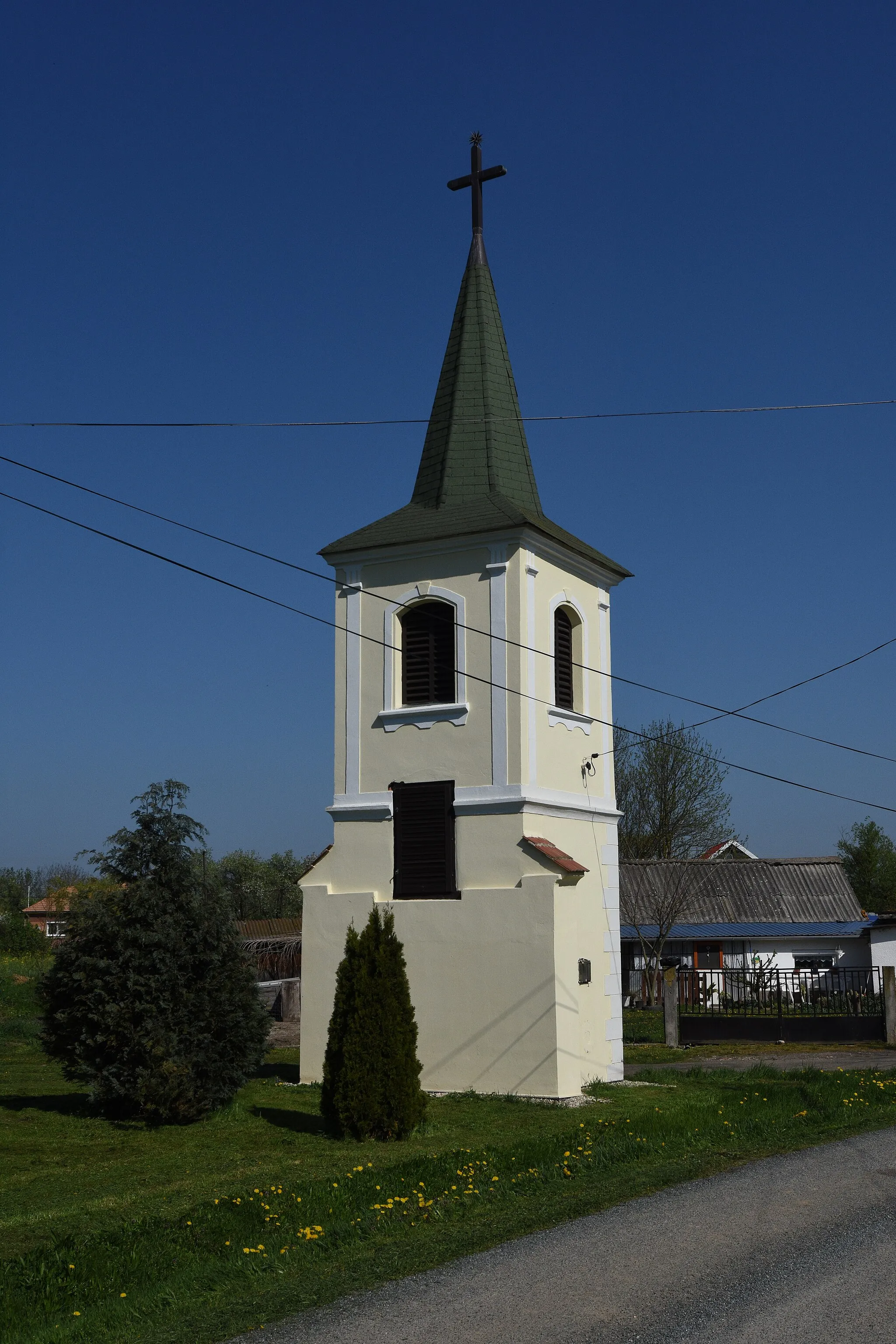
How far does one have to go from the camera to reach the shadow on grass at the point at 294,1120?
Answer: 44.4ft

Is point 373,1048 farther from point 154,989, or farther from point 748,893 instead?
point 748,893

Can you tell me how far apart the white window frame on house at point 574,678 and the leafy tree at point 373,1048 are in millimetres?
5346

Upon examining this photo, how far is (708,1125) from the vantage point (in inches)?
505

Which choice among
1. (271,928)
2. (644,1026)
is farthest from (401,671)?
(271,928)

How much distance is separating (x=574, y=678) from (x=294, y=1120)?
7.77 meters

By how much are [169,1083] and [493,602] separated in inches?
307

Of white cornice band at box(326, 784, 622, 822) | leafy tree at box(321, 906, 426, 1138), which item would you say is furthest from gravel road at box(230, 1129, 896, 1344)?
white cornice band at box(326, 784, 622, 822)

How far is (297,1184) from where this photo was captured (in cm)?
1021

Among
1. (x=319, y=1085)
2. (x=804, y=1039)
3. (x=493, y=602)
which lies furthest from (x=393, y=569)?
(x=804, y=1039)

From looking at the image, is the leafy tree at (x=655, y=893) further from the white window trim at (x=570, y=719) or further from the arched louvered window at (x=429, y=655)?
the arched louvered window at (x=429, y=655)

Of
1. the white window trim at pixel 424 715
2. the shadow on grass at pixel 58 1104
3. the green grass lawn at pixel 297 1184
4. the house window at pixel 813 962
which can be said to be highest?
the white window trim at pixel 424 715

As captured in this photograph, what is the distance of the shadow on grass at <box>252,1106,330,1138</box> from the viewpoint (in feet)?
44.4

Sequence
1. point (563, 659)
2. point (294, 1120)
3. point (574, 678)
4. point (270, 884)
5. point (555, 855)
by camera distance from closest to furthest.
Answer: point (294, 1120) < point (555, 855) < point (563, 659) < point (574, 678) < point (270, 884)

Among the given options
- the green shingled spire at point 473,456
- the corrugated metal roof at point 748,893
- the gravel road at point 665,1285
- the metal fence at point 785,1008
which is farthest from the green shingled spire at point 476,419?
the corrugated metal roof at point 748,893
